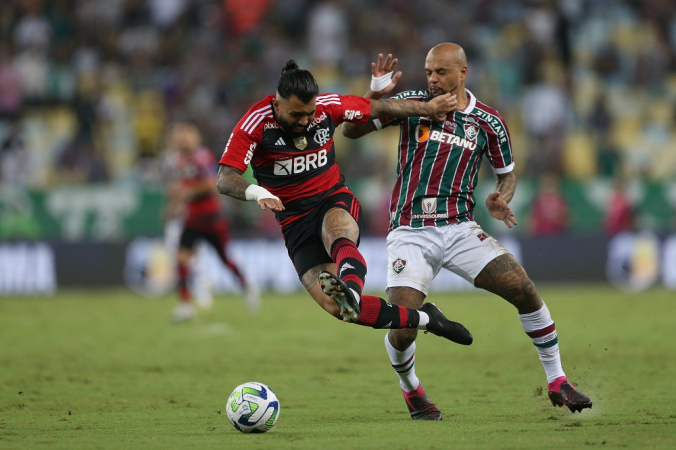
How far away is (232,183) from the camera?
23.5 ft

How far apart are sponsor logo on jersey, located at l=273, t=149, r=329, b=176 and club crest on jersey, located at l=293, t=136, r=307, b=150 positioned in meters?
0.08

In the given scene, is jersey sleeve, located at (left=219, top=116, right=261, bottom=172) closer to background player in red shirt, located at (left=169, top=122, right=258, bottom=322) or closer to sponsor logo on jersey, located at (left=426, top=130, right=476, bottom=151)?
sponsor logo on jersey, located at (left=426, top=130, right=476, bottom=151)

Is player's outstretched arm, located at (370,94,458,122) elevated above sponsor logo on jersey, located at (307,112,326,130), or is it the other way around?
player's outstretched arm, located at (370,94,458,122)

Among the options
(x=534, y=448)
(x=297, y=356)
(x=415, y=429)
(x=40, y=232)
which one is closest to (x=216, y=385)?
(x=297, y=356)

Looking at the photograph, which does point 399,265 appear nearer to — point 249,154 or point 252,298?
point 249,154

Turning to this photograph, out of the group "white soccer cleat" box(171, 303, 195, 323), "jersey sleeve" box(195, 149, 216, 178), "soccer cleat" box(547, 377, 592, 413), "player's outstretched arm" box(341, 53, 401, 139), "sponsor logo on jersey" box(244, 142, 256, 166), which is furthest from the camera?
"white soccer cleat" box(171, 303, 195, 323)

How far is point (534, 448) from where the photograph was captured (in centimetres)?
577

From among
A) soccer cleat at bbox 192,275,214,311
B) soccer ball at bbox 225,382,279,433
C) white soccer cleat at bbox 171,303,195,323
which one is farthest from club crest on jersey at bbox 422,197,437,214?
soccer cleat at bbox 192,275,214,311

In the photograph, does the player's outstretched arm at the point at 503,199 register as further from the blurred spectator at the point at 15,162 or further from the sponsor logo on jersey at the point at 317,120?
the blurred spectator at the point at 15,162

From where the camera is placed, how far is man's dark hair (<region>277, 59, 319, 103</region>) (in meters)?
7.14

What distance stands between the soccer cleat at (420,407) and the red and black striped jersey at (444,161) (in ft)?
4.11

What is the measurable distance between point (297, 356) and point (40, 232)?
1119cm

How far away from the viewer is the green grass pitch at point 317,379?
6391 mm

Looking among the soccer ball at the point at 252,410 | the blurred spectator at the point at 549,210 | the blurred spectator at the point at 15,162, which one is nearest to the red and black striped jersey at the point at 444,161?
the soccer ball at the point at 252,410
